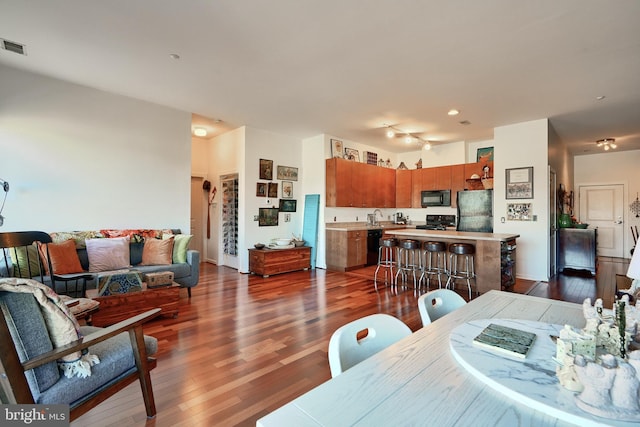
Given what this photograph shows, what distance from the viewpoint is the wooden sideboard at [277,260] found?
558cm

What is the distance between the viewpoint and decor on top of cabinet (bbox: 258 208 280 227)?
6.10 metres

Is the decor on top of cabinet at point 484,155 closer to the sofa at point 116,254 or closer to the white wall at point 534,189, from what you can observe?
A: the white wall at point 534,189

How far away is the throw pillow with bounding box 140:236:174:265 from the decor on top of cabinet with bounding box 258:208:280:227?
199 cm

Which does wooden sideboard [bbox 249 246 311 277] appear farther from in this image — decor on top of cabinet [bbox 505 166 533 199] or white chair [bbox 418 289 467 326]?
white chair [bbox 418 289 467 326]

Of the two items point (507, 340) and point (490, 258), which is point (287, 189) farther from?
point (507, 340)

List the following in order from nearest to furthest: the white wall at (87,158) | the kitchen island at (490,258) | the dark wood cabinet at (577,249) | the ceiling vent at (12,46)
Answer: the ceiling vent at (12,46) < the white wall at (87,158) < the kitchen island at (490,258) < the dark wood cabinet at (577,249)

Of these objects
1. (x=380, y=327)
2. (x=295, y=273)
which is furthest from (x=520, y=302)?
(x=295, y=273)

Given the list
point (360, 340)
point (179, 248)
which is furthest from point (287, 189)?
point (360, 340)

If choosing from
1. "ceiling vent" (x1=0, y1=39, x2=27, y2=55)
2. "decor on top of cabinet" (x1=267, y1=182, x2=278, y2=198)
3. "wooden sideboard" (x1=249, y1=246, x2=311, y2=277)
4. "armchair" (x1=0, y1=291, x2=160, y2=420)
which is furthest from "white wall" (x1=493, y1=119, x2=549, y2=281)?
"ceiling vent" (x1=0, y1=39, x2=27, y2=55)

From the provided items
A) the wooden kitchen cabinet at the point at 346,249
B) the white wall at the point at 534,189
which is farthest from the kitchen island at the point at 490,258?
the wooden kitchen cabinet at the point at 346,249

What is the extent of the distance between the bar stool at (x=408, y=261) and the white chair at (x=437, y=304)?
3.11m

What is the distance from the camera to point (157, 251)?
4266mm

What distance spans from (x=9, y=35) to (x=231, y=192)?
3954 mm

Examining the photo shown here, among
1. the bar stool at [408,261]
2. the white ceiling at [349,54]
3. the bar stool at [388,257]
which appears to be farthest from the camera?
the bar stool at [388,257]
